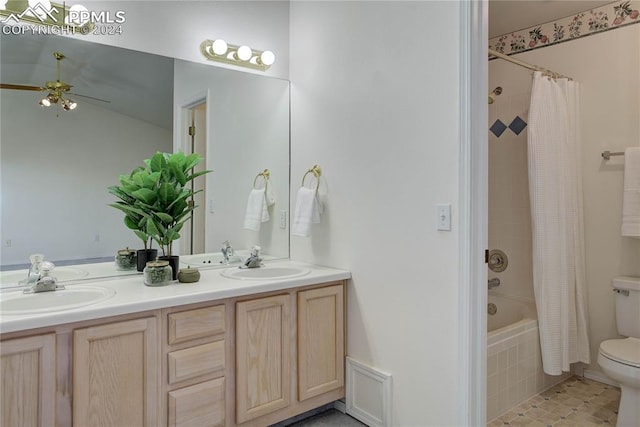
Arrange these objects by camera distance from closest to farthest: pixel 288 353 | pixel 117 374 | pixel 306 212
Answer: pixel 117 374 < pixel 288 353 < pixel 306 212

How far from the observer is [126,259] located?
2.04 m

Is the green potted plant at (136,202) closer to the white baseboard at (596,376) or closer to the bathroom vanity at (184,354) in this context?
the bathroom vanity at (184,354)

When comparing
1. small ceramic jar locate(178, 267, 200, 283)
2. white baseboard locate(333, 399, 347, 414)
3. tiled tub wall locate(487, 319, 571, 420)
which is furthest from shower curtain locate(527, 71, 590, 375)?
small ceramic jar locate(178, 267, 200, 283)

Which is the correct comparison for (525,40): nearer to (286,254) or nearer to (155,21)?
(286,254)

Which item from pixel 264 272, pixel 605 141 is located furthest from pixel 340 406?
pixel 605 141

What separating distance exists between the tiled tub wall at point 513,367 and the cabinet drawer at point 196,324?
4.61ft

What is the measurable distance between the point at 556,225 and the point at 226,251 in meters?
2.04

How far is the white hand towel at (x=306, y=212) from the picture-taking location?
2.32m

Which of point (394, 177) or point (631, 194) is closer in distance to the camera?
point (394, 177)

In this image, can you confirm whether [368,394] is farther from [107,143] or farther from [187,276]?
[107,143]

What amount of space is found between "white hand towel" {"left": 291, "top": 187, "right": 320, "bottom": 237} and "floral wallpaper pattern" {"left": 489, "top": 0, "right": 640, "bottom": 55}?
2047mm

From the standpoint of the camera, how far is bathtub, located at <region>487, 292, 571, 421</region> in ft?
7.02

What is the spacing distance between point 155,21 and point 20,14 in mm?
589

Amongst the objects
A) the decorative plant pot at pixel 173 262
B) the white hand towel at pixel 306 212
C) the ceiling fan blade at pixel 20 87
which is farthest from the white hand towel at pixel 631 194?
the ceiling fan blade at pixel 20 87
